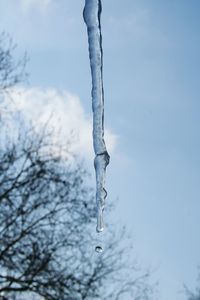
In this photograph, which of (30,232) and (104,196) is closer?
(104,196)

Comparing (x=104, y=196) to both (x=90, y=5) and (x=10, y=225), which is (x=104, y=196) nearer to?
(x=90, y=5)

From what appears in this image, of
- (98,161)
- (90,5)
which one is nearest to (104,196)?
(98,161)

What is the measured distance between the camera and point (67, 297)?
35.6 ft

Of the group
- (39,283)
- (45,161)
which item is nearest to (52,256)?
(39,283)

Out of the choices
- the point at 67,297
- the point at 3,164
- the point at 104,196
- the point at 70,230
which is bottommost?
the point at 104,196

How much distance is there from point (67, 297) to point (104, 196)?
29.8 ft

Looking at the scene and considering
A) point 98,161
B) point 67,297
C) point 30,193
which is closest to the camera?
point 98,161

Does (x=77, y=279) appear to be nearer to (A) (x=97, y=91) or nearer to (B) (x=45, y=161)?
(B) (x=45, y=161)

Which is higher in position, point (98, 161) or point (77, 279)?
point (77, 279)

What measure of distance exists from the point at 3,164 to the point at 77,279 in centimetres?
324

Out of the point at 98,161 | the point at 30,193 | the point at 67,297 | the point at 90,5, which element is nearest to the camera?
the point at 90,5

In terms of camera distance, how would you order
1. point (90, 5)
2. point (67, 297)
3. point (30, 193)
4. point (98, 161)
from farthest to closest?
point (30, 193)
point (67, 297)
point (98, 161)
point (90, 5)

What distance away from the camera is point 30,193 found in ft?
38.5

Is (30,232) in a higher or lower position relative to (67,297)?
higher
